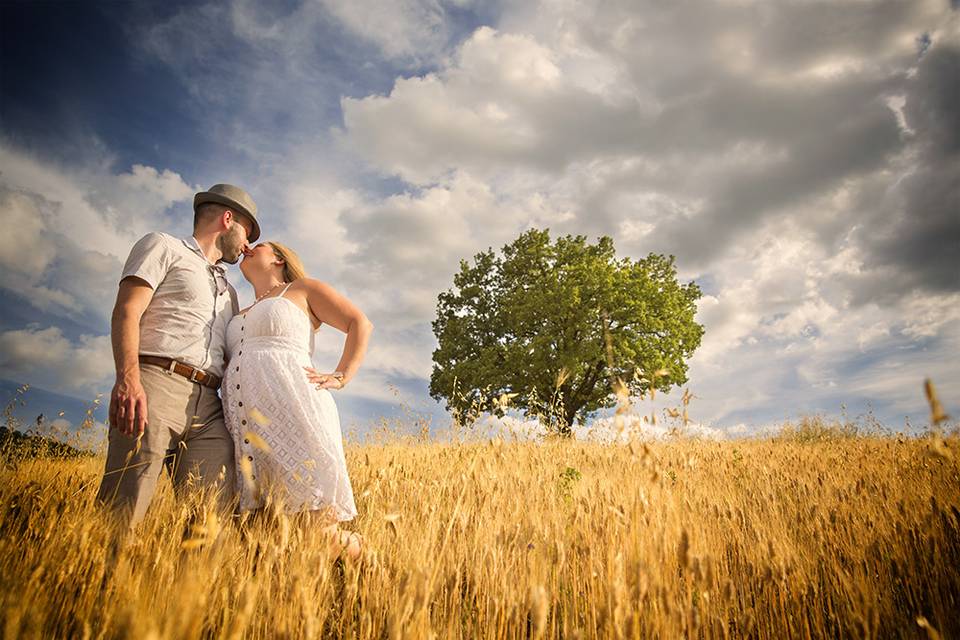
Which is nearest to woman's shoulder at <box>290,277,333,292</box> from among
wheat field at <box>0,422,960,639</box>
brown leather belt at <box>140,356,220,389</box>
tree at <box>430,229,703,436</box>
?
brown leather belt at <box>140,356,220,389</box>

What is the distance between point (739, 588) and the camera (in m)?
2.26

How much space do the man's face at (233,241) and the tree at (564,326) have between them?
46.7 ft

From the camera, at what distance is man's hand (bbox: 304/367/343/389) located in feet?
9.86

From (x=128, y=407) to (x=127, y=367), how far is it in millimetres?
234

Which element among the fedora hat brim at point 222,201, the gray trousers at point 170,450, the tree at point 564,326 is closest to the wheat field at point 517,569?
the gray trousers at point 170,450

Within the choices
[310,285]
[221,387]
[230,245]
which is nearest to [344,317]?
[310,285]

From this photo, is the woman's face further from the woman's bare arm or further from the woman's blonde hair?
the woman's bare arm

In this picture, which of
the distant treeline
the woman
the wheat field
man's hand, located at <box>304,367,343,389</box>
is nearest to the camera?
the wheat field

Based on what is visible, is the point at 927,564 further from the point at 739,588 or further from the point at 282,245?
the point at 282,245

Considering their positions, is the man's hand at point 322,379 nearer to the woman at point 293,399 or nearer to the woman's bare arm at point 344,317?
the woman at point 293,399

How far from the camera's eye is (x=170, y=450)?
3061 millimetres

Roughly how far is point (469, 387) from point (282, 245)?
1638 cm

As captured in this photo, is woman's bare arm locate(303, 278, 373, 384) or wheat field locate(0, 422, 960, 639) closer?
wheat field locate(0, 422, 960, 639)

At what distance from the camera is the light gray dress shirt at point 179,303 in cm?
306
